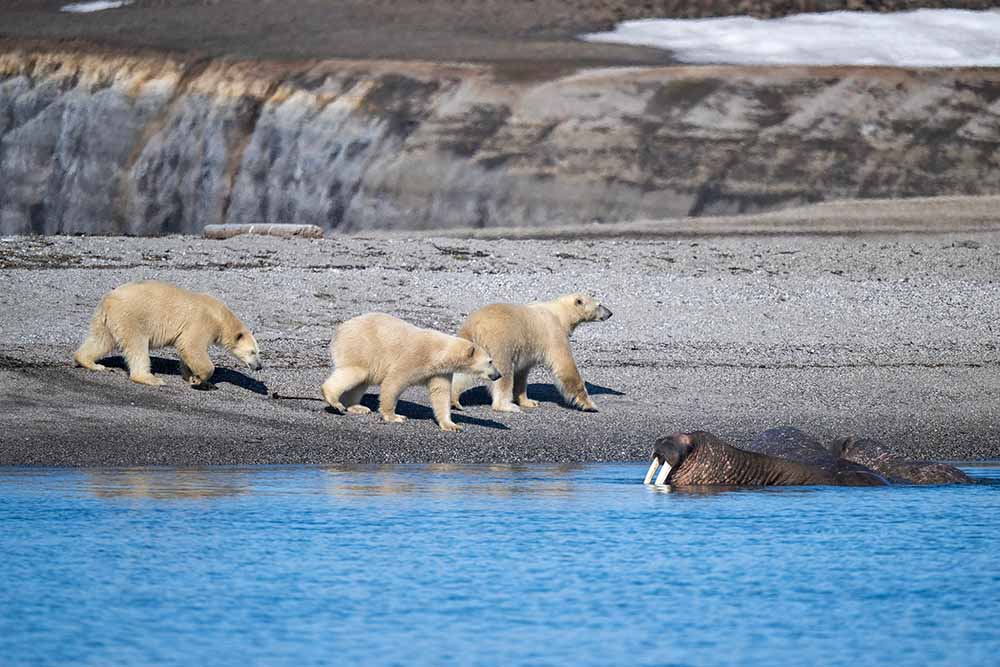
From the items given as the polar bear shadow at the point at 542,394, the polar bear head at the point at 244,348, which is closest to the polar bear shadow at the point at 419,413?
the polar bear shadow at the point at 542,394

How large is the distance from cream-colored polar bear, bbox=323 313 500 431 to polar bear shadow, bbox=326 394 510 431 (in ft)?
1.07

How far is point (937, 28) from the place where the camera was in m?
48.1

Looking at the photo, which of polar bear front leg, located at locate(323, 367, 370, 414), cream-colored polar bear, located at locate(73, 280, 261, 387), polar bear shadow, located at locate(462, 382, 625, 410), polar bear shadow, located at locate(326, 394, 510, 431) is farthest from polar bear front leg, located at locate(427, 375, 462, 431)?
cream-colored polar bear, located at locate(73, 280, 261, 387)

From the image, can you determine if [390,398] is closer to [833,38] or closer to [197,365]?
[197,365]

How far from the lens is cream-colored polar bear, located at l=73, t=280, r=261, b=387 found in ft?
45.2

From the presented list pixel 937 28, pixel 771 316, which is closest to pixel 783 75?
pixel 937 28

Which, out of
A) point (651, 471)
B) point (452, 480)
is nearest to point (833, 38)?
point (452, 480)

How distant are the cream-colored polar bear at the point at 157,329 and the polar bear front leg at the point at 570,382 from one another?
2.50m

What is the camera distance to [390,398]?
13.3 metres

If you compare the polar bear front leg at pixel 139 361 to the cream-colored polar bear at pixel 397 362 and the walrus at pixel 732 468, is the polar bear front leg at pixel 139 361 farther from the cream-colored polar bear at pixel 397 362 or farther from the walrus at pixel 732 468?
the walrus at pixel 732 468

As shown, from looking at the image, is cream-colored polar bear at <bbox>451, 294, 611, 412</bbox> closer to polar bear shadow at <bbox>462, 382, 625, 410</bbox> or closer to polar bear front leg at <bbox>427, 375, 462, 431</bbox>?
polar bear shadow at <bbox>462, 382, 625, 410</bbox>

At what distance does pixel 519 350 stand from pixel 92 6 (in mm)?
44392

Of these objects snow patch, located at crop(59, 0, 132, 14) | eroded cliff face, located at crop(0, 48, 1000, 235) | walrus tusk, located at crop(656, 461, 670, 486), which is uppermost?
walrus tusk, located at crop(656, 461, 670, 486)

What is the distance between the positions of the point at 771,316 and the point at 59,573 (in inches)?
401
